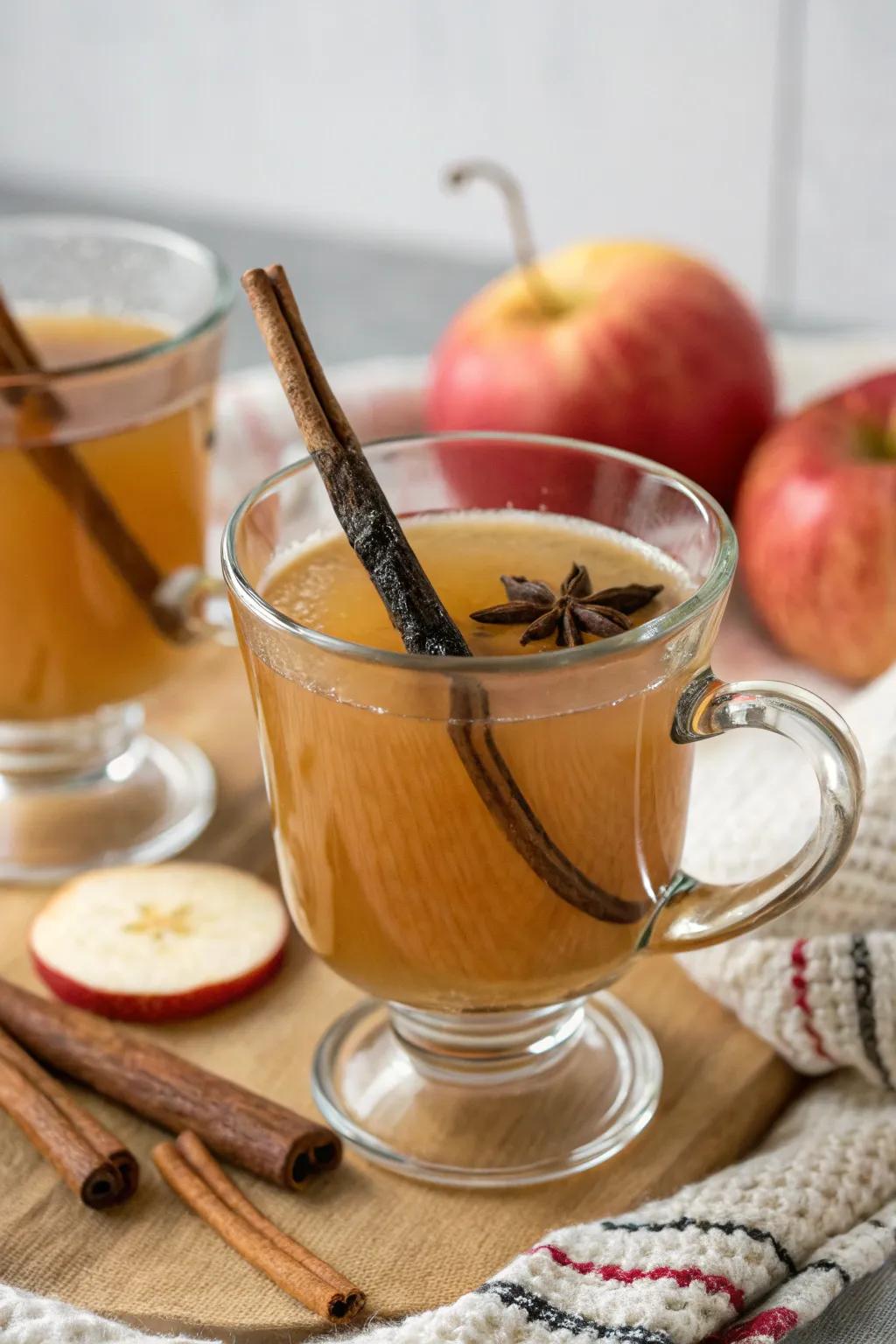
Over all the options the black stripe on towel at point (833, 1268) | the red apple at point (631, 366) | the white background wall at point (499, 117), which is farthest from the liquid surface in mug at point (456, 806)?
the white background wall at point (499, 117)

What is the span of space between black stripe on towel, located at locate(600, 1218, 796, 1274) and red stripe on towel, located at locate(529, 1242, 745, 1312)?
0.04 metres

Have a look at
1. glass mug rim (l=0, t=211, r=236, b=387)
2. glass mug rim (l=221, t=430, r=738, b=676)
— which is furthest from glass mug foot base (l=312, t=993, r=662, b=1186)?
glass mug rim (l=0, t=211, r=236, b=387)

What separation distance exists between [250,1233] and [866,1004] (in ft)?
1.48

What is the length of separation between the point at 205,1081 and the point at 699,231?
7.63 feet

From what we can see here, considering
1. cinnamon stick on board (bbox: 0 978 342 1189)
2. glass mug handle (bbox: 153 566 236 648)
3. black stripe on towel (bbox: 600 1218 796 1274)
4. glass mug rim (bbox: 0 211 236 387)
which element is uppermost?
glass mug rim (bbox: 0 211 236 387)

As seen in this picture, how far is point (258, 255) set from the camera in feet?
11.2

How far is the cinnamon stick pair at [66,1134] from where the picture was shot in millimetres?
1144

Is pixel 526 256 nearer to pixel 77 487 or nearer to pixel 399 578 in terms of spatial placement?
pixel 77 487

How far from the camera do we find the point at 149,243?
167cm

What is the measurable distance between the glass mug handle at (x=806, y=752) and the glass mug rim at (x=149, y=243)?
0.57 meters

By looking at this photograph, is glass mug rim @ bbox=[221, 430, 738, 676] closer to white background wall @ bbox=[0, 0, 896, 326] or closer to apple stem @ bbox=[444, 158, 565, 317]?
apple stem @ bbox=[444, 158, 565, 317]

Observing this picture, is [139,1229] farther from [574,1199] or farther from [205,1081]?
[574,1199]

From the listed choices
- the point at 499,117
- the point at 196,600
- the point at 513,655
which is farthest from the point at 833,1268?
the point at 499,117

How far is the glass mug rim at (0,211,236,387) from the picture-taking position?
1402 millimetres
